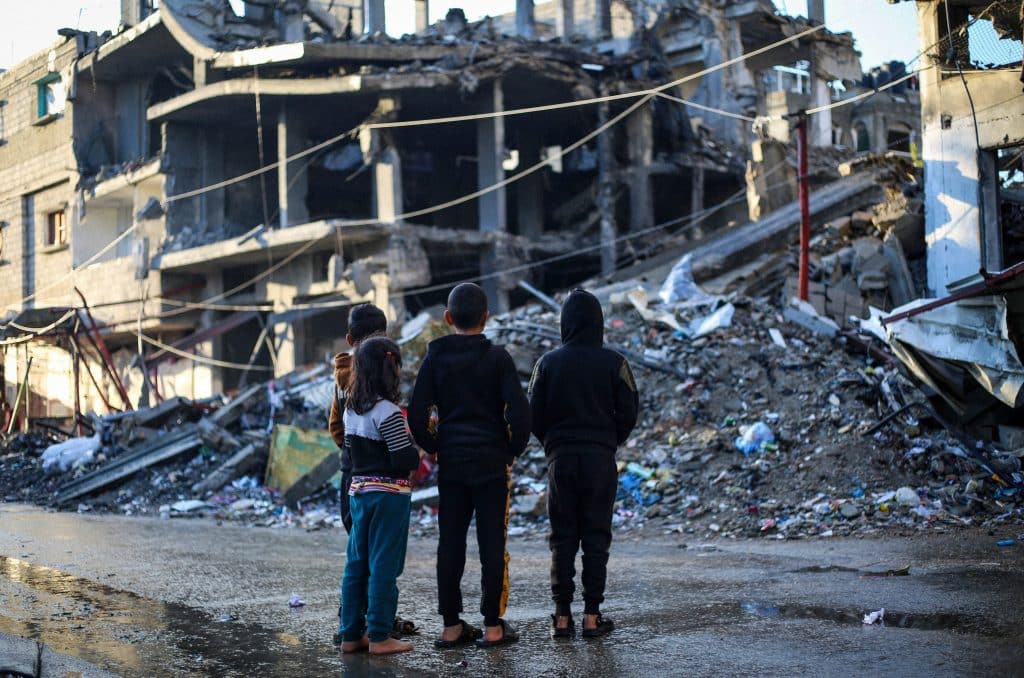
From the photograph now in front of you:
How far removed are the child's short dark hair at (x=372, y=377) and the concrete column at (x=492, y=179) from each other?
55.8 feet

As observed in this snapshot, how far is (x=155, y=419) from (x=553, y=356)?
12.4 meters

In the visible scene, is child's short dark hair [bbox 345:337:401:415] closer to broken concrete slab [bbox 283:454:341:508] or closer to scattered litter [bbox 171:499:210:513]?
broken concrete slab [bbox 283:454:341:508]

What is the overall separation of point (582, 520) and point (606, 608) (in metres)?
0.94

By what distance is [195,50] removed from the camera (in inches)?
890

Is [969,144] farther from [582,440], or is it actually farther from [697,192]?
[582,440]

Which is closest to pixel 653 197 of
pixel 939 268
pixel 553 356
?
pixel 939 268

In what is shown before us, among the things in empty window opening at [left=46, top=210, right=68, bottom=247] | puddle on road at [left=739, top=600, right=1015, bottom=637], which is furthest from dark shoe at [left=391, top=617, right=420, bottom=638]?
empty window opening at [left=46, top=210, right=68, bottom=247]

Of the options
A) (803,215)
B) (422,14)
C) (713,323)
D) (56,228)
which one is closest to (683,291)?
(713,323)

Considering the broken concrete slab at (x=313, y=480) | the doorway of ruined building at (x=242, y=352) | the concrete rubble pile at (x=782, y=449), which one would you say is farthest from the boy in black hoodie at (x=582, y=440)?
the doorway of ruined building at (x=242, y=352)

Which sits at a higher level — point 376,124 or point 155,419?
point 376,124

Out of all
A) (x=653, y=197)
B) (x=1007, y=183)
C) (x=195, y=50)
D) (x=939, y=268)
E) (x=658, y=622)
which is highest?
(x=195, y=50)

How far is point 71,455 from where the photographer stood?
51.1ft

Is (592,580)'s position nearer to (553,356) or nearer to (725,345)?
(553,356)

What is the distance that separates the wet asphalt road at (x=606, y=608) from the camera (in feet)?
13.3
